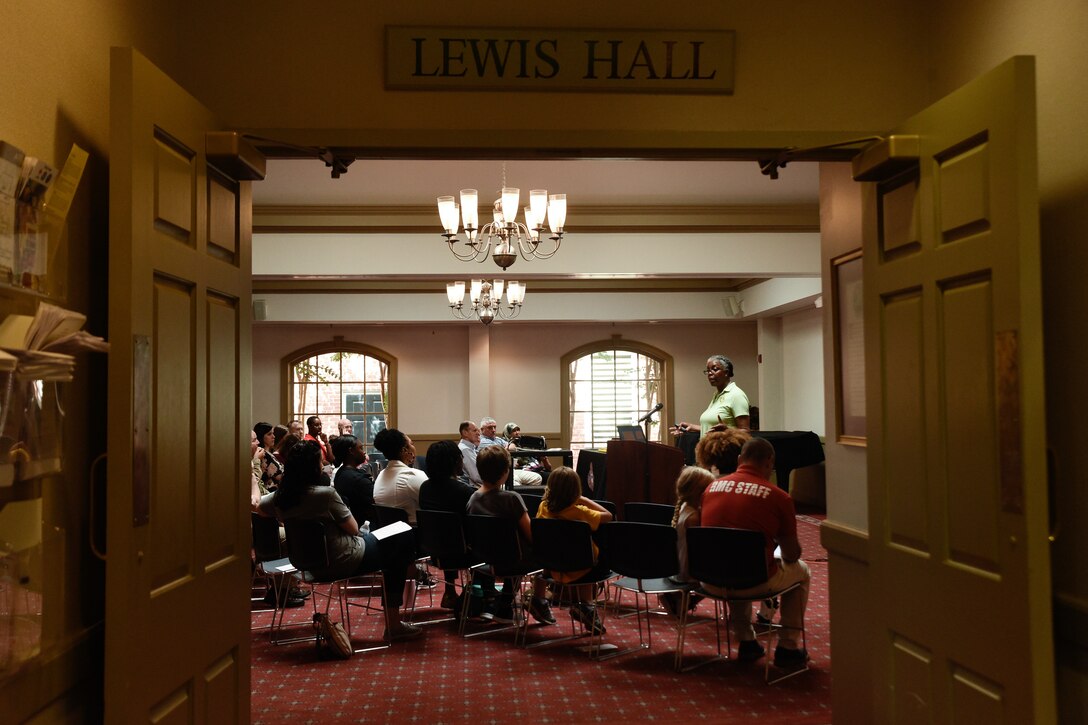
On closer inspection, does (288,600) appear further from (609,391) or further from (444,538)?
(609,391)

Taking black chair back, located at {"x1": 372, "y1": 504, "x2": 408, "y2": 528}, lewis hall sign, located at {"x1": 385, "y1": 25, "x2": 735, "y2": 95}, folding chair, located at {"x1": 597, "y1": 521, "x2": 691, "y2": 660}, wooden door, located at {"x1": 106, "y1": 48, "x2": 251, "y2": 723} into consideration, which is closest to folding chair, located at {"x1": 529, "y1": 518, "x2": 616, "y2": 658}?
folding chair, located at {"x1": 597, "y1": 521, "x2": 691, "y2": 660}

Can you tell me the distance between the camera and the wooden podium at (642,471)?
7.30 metres

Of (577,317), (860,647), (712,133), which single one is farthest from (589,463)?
(712,133)

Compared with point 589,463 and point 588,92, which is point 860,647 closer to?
point 588,92

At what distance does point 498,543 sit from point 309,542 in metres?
1.03

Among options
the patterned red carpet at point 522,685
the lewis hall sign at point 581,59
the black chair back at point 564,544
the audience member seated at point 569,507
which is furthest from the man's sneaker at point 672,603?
the lewis hall sign at point 581,59

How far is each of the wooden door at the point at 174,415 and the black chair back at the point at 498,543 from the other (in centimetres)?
241

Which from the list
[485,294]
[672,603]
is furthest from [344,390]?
[672,603]

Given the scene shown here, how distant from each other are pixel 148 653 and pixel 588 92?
2.04m

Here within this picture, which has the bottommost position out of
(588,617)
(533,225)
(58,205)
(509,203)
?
(588,617)

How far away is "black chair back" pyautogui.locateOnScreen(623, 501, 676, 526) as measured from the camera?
536 centimetres

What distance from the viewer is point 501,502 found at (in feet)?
17.3

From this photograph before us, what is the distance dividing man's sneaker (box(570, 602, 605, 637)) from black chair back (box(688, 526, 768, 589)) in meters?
1.08

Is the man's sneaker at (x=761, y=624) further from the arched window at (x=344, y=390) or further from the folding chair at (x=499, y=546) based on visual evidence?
the arched window at (x=344, y=390)
